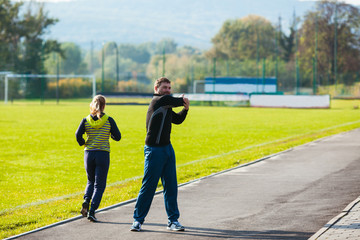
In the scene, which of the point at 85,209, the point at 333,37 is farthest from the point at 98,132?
the point at 333,37

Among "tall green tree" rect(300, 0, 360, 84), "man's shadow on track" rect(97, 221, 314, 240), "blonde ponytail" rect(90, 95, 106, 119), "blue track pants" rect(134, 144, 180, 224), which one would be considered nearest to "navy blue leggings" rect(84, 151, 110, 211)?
"blonde ponytail" rect(90, 95, 106, 119)

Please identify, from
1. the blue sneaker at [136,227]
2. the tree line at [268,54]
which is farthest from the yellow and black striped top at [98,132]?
the tree line at [268,54]

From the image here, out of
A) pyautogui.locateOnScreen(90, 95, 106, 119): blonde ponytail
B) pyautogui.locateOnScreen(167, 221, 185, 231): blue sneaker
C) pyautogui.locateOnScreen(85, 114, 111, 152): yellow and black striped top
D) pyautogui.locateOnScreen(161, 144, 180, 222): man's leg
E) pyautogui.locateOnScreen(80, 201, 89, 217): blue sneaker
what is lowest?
pyautogui.locateOnScreen(167, 221, 185, 231): blue sneaker

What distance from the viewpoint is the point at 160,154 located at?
712cm

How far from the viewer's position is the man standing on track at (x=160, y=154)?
23.1ft

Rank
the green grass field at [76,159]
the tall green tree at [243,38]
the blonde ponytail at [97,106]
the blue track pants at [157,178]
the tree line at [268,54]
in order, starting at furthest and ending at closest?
the tall green tree at [243,38]
the tree line at [268,54]
the green grass field at [76,159]
the blonde ponytail at [97,106]
the blue track pants at [157,178]

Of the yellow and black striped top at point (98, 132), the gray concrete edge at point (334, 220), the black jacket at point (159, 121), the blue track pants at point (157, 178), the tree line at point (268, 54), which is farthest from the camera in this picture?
the tree line at point (268, 54)

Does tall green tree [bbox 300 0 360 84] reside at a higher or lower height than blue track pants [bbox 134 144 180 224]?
higher

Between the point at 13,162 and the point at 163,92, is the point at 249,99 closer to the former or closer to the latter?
the point at 13,162

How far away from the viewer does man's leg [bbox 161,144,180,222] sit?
722 centimetres

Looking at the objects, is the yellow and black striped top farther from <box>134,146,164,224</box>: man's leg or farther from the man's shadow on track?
the man's shadow on track

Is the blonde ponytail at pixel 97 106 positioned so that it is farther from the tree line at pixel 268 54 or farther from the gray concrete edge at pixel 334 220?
the tree line at pixel 268 54

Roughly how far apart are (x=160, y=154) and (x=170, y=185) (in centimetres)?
43

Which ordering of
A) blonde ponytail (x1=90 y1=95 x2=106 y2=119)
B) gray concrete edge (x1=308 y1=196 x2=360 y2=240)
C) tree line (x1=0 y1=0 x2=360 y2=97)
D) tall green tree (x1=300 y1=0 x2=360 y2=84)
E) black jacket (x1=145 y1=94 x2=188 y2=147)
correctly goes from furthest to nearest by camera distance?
1. tall green tree (x1=300 y1=0 x2=360 y2=84)
2. tree line (x1=0 y1=0 x2=360 y2=97)
3. blonde ponytail (x1=90 y1=95 x2=106 y2=119)
4. black jacket (x1=145 y1=94 x2=188 y2=147)
5. gray concrete edge (x1=308 y1=196 x2=360 y2=240)
